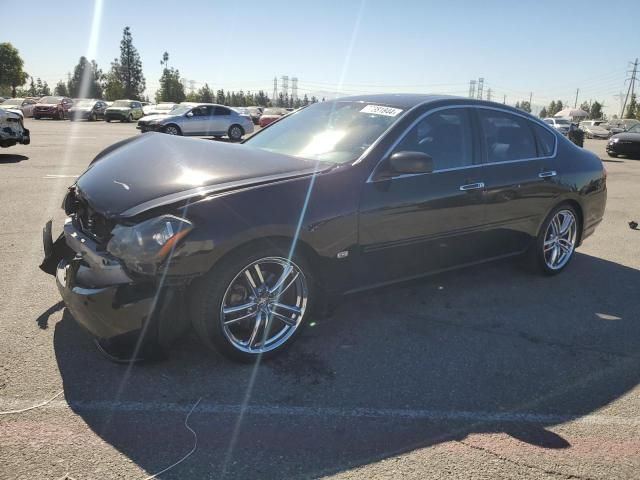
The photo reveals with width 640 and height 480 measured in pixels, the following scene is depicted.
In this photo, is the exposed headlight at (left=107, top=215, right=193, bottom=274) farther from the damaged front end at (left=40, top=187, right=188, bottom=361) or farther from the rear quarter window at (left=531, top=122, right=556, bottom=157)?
the rear quarter window at (left=531, top=122, right=556, bottom=157)

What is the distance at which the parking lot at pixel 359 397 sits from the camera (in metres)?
2.34

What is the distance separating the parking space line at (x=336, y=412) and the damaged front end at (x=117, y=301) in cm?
34

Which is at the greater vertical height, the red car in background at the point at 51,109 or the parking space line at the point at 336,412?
the red car in background at the point at 51,109

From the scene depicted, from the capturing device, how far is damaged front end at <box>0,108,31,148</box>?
11531 mm

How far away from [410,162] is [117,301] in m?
1.99

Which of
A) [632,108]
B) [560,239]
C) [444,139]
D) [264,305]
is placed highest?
[632,108]

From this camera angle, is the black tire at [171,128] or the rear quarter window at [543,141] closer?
the rear quarter window at [543,141]

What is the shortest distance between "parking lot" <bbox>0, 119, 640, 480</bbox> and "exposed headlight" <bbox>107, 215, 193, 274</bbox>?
707 millimetres

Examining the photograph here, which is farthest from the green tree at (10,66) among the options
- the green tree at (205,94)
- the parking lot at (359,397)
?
the parking lot at (359,397)

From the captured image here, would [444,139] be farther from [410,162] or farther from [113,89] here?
[113,89]

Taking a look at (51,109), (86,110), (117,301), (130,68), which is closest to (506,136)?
(117,301)

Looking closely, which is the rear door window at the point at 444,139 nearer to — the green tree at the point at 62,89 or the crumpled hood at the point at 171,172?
the crumpled hood at the point at 171,172

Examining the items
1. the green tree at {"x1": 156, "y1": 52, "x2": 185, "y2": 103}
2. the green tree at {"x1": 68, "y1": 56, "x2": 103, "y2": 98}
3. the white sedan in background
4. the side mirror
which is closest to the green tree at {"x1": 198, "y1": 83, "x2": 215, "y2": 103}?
the green tree at {"x1": 156, "y1": 52, "x2": 185, "y2": 103}

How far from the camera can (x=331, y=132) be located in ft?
13.1
